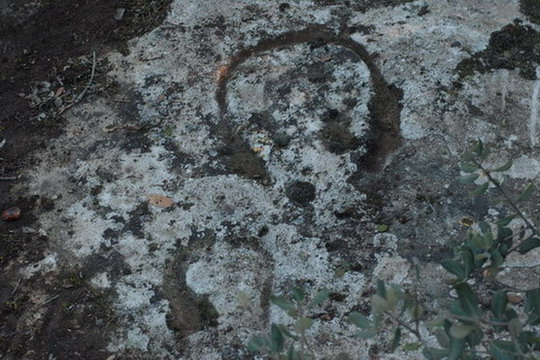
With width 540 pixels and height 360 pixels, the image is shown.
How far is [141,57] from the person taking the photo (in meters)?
3.80

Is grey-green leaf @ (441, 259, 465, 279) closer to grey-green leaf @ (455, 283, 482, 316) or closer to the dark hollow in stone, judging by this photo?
grey-green leaf @ (455, 283, 482, 316)

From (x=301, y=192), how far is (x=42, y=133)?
1.33 meters

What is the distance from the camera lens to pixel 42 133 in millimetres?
3553

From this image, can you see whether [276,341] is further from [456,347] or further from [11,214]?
[11,214]

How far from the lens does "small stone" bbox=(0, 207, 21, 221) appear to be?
3199 millimetres

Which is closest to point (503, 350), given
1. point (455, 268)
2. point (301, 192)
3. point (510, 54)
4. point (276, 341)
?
point (455, 268)

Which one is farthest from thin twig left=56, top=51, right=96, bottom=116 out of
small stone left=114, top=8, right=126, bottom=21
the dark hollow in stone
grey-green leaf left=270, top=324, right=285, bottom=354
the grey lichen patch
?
grey-green leaf left=270, top=324, right=285, bottom=354

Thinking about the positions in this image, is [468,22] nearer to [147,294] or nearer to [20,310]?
[147,294]

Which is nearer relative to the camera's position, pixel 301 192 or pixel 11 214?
pixel 301 192

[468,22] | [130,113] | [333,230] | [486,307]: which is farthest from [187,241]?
[468,22]

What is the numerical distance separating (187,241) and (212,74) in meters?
1.02

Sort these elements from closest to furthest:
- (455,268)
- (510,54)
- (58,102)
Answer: (455,268)
(510,54)
(58,102)

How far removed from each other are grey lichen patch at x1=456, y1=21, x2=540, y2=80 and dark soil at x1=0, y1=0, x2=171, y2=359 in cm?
165

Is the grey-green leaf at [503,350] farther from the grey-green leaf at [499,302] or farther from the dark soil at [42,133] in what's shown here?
the dark soil at [42,133]
